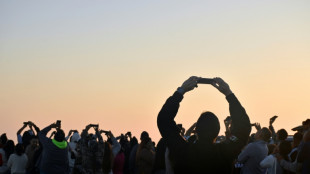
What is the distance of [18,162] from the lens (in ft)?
55.5

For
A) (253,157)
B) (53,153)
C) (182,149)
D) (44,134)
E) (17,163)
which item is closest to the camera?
(182,149)

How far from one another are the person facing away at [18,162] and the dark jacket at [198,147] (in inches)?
489

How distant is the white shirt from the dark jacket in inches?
489

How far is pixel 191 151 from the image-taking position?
5.24 metres

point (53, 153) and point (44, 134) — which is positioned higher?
point (44, 134)

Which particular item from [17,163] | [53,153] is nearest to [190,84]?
[53,153]

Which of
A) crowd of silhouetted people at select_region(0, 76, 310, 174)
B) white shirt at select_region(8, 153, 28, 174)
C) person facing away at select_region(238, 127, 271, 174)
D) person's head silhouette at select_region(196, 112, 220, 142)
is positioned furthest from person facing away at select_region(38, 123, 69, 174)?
person's head silhouette at select_region(196, 112, 220, 142)

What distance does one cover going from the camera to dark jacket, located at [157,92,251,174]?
523 centimetres

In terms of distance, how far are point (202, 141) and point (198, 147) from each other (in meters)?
0.08

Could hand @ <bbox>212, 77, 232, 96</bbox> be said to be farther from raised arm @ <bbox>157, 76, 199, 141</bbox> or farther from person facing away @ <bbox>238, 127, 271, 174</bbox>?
person facing away @ <bbox>238, 127, 271, 174</bbox>

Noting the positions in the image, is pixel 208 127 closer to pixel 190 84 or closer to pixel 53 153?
pixel 190 84

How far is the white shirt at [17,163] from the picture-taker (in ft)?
55.5

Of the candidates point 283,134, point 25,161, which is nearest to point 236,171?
point 283,134

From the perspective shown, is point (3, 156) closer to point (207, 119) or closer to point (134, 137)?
point (134, 137)
